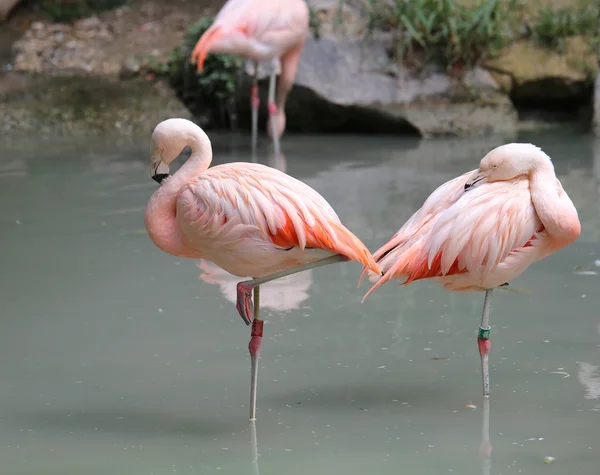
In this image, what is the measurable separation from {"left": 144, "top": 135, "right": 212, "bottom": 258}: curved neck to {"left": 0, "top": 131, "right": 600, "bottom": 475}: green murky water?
0.55 metres

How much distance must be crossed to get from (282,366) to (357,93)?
18.3ft

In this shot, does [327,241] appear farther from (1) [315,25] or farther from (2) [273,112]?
(1) [315,25]

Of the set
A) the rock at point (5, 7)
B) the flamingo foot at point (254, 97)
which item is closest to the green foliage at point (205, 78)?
the flamingo foot at point (254, 97)

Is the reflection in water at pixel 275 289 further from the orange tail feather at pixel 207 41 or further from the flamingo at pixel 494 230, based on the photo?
the orange tail feather at pixel 207 41

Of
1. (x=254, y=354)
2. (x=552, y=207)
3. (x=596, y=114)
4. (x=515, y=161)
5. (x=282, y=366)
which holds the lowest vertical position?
(x=596, y=114)

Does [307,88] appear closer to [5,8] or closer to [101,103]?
[101,103]

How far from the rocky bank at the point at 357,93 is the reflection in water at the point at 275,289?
4.33 meters

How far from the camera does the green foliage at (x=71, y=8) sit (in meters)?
10.6

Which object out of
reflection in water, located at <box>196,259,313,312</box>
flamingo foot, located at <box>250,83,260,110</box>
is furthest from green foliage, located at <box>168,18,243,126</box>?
reflection in water, located at <box>196,259,313,312</box>

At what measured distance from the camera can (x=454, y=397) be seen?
3.20 meters

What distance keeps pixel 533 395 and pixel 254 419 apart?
94cm

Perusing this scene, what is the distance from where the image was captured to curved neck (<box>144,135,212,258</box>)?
3.15m

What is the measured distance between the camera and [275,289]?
4.44m

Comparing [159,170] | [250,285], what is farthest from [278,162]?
[250,285]
